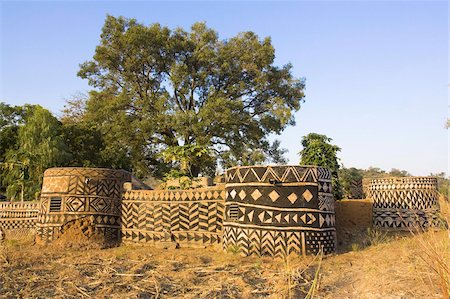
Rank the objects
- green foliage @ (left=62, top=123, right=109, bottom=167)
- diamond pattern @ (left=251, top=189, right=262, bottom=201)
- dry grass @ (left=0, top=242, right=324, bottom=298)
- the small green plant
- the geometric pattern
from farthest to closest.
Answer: green foliage @ (left=62, top=123, right=109, bottom=167), the geometric pattern, the small green plant, diamond pattern @ (left=251, top=189, right=262, bottom=201), dry grass @ (left=0, top=242, right=324, bottom=298)

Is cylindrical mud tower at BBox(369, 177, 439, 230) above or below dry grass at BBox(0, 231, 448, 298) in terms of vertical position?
above

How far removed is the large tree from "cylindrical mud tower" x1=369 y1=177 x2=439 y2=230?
26.3 feet

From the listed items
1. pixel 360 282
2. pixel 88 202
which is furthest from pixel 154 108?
pixel 360 282

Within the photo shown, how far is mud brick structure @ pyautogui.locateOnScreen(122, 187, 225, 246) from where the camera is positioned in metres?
8.66

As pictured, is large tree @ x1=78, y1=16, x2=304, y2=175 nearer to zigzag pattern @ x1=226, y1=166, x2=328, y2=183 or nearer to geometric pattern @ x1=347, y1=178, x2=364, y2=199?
geometric pattern @ x1=347, y1=178, x2=364, y2=199

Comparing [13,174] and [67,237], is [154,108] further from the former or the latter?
[67,237]

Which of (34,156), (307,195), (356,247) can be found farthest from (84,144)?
(356,247)

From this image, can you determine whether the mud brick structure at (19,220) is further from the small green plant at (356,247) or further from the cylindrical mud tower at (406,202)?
the cylindrical mud tower at (406,202)

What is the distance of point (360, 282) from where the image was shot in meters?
5.43

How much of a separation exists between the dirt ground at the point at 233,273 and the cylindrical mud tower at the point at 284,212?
246 millimetres

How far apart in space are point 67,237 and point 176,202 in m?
2.83

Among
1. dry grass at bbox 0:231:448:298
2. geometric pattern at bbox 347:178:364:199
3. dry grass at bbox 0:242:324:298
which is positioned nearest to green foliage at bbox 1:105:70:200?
dry grass at bbox 0:242:324:298

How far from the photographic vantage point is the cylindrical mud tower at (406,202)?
375 inches

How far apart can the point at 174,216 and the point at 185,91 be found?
9621 millimetres
